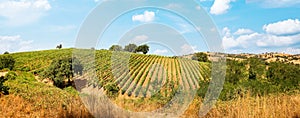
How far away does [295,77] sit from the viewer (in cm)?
2950

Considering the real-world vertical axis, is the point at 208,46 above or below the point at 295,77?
above

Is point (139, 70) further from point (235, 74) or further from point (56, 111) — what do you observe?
point (56, 111)

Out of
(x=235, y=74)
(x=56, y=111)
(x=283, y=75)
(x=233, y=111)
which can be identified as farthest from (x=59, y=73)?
(x=233, y=111)

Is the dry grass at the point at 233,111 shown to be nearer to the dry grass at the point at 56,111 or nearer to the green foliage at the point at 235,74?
the dry grass at the point at 56,111

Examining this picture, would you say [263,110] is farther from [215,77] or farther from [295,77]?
[295,77]

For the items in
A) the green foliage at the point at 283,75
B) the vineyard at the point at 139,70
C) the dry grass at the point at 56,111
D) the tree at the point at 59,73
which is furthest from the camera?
the tree at the point at 59,73

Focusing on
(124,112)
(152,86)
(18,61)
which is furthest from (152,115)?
(18,61)

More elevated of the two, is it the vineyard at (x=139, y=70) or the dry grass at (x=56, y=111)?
the dry grass at (x=56, y=111)

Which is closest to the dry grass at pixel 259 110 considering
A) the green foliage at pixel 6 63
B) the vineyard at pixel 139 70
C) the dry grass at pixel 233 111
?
the dry grass at pixel 233 111

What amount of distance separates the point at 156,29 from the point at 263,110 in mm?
3713

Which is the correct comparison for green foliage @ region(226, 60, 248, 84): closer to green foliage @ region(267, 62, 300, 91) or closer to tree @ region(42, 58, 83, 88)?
green foliage @ region(267, 62, 300, 91)

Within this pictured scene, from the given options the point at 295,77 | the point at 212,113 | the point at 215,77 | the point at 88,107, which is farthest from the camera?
the point at 295,77

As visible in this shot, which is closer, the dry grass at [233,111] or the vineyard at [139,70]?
the dry grass at [233,111]

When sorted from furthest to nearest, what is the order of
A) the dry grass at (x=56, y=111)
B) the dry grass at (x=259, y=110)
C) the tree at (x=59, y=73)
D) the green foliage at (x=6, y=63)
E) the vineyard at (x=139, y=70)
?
the green foliage at (x=6, y=63) < the tree at (x=59, y=73) < the vineyard at (x=139, y=70) < the dry grass at (x=259, y=110) < the dry grass at (x=56, y=111)
